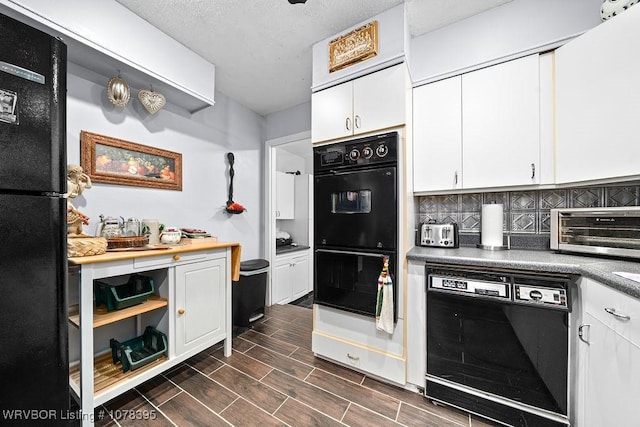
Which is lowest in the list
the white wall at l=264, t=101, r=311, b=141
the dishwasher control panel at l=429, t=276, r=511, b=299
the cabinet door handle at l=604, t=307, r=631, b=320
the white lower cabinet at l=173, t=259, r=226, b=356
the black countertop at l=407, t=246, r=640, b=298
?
the white lower cabinet at l=173, t=259, r=226, b=356

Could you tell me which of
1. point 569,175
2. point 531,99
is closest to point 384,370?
point 569,175

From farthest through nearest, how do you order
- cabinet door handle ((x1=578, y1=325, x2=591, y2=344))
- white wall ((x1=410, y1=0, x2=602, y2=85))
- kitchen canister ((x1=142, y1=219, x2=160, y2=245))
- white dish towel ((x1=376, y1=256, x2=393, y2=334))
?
kitchen canister ((x1=142, y1=219, x2=160, y2=245)), white dish towel ((x1=376, y1=256, x2=393, y2=334)), white wall ((x1=410, y1=0, x2=602, y2=85)), cabinet door handle ((x1=578, y1=325, x2=591, y2=344))

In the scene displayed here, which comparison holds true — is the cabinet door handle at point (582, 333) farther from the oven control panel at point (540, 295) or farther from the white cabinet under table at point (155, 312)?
the white cabinet under table at point (155, 312)

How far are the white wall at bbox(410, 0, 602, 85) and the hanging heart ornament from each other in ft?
6.90

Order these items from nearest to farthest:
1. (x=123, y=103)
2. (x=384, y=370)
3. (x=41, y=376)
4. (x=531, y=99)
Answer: (x=41, y=376) → (x=531, y=99) → (x=384, y=370) → (x=123, y=103)

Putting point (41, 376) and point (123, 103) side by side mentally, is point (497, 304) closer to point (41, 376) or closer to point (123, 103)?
point (41, 376)

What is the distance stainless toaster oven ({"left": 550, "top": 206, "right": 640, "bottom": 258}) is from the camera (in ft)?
4.12

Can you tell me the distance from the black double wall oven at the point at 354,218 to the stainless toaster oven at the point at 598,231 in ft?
3.39

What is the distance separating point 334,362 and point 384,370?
0.43 m

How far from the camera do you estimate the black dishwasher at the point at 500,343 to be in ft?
4.02

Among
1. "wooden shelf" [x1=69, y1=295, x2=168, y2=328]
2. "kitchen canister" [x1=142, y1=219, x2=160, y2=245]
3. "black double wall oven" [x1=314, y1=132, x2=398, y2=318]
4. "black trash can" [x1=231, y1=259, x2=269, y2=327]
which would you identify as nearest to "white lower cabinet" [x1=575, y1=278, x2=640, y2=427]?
"black double wall oven" [x1=314, y1=132, x2=398, y2=318]

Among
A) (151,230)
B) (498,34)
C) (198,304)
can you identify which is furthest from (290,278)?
(498,34)

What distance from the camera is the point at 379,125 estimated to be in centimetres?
175

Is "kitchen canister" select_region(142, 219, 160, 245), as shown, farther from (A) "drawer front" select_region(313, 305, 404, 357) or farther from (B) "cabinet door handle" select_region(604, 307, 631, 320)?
(B) "cabinet door handle" select_region(604, 307, 631, 320)
